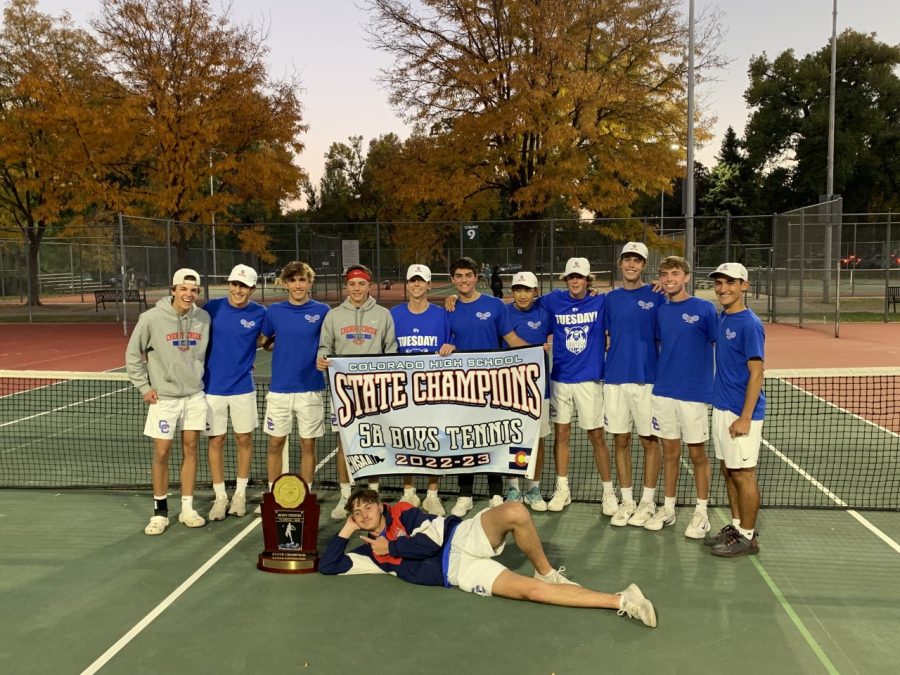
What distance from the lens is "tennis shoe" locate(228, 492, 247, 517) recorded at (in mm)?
6164

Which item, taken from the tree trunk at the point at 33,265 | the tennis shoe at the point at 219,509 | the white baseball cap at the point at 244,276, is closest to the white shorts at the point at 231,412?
the tennis shoe at the point at 219,509

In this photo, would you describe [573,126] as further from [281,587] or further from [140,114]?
[281,587]

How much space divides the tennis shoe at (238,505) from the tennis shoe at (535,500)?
2596 millimetres

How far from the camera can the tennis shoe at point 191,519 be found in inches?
231

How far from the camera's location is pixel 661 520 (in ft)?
18.9

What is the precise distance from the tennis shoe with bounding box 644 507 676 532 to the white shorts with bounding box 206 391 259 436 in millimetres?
3557

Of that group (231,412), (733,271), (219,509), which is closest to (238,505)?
(219,509)

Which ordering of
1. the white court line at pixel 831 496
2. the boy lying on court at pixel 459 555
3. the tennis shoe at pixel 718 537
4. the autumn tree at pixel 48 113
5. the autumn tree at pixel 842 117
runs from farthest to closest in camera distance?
the autumn tree at pixel 842 117, the autumn tree at pixel 48 113, the white court line at pixel 831 496, the tennis shoe at pixel 718 537, the boy lying on court at pixel 459 555

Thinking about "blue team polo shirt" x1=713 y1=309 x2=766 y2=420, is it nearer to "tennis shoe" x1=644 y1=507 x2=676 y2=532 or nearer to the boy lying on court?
"tennis shoe" x1=644 y1=507 x2=676 y2=532

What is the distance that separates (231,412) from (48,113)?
2036 cm

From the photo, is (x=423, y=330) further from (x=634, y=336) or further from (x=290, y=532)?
(x=290, y=532)

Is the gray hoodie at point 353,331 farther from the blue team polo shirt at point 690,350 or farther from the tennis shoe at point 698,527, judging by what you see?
the tennis shoe at point 698,527

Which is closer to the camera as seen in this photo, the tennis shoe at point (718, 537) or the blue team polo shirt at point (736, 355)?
the blue team polo shirt at point (736, 355)

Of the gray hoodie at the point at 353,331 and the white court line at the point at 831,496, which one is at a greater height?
the gray hoodie at the point at 353,331
